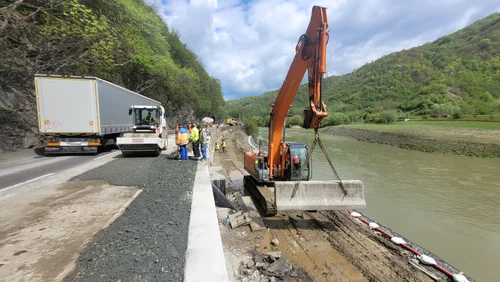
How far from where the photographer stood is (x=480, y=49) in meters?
82.8

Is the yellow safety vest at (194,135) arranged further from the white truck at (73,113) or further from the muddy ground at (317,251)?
the muddy ground at (317,251)

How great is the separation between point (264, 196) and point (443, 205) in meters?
8.82

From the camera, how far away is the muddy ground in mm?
4547

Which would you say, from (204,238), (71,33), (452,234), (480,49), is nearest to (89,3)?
(71,33)

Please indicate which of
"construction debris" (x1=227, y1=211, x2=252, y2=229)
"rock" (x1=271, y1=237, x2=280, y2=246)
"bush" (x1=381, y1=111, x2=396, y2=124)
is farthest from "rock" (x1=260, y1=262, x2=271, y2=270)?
"bush" (x1=381, y1=111, x2=396, y2=124)

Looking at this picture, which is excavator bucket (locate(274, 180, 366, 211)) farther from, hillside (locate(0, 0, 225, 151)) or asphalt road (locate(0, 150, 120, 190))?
hillside (locate(0, 0, 225, 151))

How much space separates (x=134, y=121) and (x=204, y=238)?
10204 mm

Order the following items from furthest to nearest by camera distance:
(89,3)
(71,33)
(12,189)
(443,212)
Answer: (89,3), (71,33), (443,212), (12,189)

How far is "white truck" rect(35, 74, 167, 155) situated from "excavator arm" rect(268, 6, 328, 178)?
228 inches

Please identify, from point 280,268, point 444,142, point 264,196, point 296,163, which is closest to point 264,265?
point 280,268

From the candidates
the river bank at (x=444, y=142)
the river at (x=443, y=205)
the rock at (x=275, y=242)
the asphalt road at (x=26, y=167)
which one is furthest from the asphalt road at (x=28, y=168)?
the river bank at (x=444, y=142)

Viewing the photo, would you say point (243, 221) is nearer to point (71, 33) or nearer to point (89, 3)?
point (71, 33)

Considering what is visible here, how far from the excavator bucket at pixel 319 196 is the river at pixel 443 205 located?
331 centimetres

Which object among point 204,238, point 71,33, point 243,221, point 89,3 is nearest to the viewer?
point 204,238
